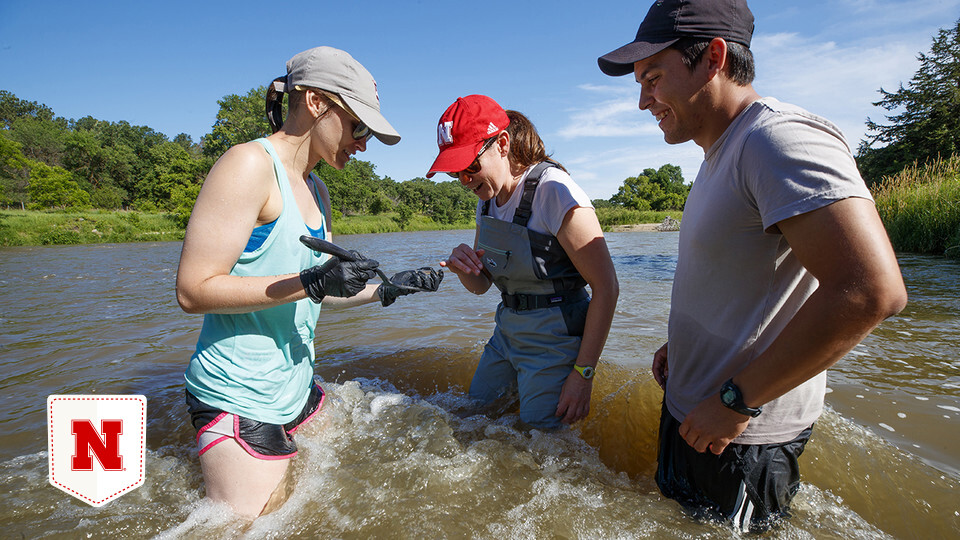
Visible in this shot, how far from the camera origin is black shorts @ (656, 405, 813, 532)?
1592 millimetres

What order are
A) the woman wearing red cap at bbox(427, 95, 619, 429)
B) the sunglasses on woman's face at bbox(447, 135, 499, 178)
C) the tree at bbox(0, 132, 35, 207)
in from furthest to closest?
the tree at bbox(0, 132, 35, 207)
the sunglasses on woman's face at bbox(447, 135, 499, 178)
the woman wearing red cap at bbox(427, 95, 619, 429)

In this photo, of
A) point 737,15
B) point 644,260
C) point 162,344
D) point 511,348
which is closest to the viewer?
point 737,15

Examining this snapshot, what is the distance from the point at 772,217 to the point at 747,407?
59cm

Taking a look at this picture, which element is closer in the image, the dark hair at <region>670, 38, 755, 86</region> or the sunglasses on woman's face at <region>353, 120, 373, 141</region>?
the dark hair at <region>670, 38, 755, 86</region>

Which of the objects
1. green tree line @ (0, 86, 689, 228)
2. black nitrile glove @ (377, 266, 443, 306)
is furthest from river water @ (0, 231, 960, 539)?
green tree line @ (0, 86, 689, 228)

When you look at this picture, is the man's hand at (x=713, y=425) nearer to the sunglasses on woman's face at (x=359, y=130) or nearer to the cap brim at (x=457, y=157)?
the cap brim at (x=457, y=157)

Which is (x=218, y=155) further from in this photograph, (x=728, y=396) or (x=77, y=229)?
(x=728, y=396)

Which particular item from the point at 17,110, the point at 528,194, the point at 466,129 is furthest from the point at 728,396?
the point at 17,110

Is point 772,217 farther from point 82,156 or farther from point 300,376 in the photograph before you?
point 82,156

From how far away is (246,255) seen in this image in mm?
1960

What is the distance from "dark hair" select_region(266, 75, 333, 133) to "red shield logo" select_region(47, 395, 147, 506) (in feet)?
4.98

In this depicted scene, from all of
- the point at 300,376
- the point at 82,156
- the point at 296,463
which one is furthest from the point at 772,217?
the point at 82,156

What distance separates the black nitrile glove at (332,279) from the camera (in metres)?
1.85

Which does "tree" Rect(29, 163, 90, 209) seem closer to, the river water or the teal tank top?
the river water
